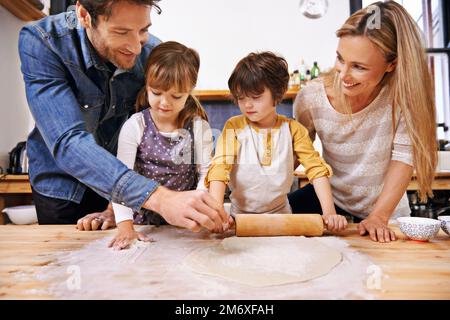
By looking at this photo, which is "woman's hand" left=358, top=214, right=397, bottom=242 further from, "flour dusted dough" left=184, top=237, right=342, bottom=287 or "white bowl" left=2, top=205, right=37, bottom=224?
"white bowl" left=2, top=205, right=37, bottom=224

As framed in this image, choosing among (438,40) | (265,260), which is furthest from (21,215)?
(438,40)

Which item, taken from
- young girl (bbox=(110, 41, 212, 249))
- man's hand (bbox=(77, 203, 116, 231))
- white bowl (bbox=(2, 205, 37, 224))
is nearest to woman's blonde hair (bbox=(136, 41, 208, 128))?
young girl (bbox=(110, 41, 212, 249))

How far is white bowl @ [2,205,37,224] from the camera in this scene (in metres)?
1.42

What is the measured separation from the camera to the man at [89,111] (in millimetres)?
780

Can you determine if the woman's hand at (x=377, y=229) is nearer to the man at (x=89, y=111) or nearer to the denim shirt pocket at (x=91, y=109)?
the man at (x=89, y=111)

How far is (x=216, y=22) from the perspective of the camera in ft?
4.40

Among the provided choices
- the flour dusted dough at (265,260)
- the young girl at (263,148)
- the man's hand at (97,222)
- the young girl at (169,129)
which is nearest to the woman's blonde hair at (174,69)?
the young girl at (169,129)

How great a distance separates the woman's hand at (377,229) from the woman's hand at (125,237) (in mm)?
529

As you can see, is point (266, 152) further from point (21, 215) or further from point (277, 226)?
point (21, 215)

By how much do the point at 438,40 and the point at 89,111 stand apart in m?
2.19

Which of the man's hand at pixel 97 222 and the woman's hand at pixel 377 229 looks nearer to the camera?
the woman's hand at pixel 377 229

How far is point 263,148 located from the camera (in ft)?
3.55

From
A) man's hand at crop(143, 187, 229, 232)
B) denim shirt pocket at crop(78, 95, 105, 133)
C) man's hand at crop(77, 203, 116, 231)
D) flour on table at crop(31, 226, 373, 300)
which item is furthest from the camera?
denim shirt pocket at crop(78, 95, 105, 133)

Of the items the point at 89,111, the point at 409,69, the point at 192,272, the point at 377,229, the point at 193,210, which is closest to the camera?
the point at 192,272
